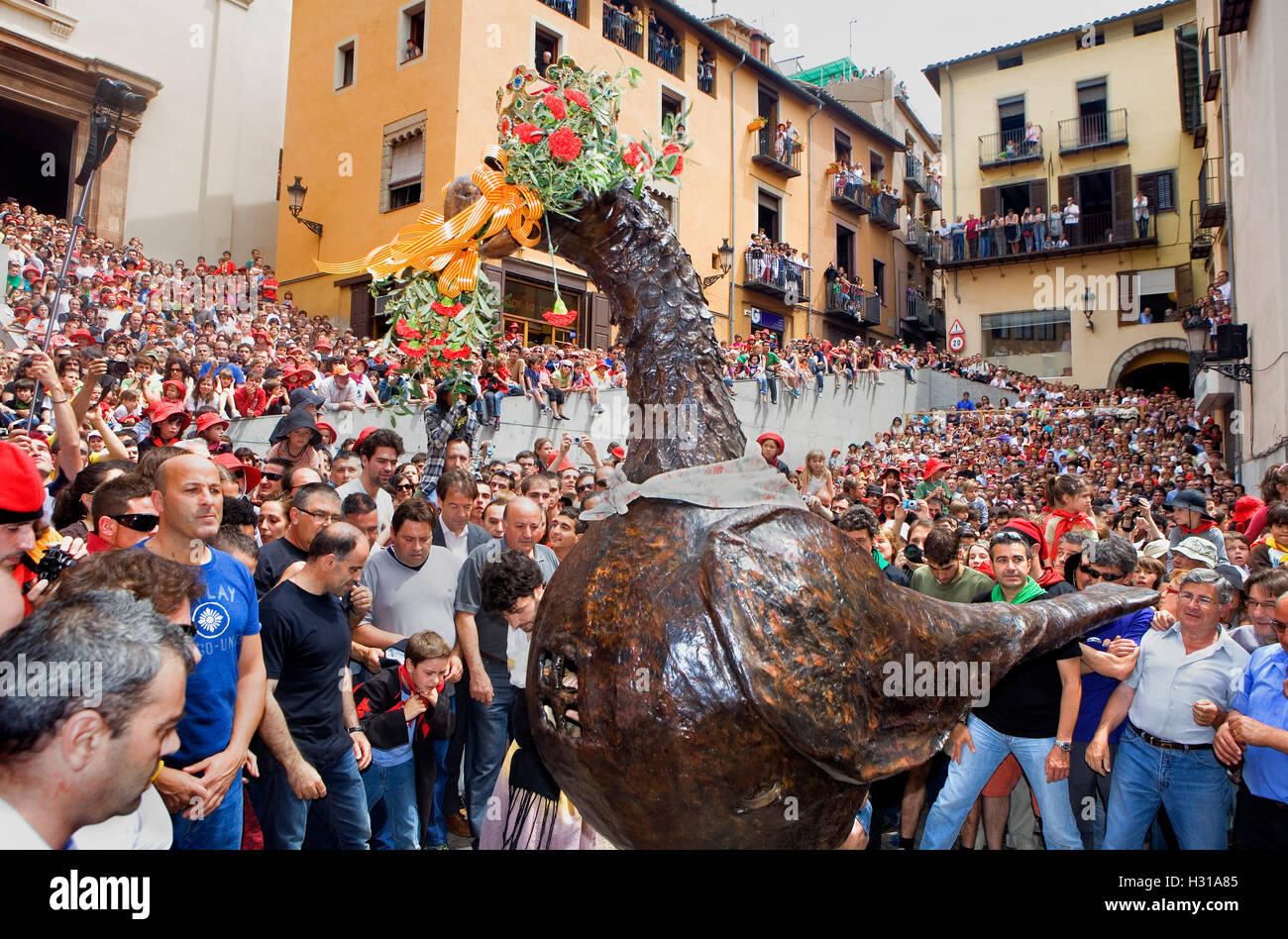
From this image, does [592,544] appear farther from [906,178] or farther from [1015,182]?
[906,178]

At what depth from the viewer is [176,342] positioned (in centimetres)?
1277

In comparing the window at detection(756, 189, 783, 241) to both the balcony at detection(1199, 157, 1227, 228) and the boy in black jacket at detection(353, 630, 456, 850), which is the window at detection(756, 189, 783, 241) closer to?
the balcony at detection(1199, 157, 1227, 228)

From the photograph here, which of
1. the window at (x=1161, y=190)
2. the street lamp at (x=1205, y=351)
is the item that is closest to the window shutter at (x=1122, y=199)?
the window at (x=1161, y=190)

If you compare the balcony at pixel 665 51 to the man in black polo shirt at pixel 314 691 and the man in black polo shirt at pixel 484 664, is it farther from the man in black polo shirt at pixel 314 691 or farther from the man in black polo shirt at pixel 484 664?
the man in black polo shirt at pixel 314 691

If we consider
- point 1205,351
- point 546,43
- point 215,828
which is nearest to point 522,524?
point 215,828

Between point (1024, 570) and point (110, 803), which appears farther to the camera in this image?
point (1024, 570)

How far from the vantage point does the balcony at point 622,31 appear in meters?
23.4

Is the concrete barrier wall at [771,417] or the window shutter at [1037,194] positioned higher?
the window shutter at [1037,194]

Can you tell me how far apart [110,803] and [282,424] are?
554cm

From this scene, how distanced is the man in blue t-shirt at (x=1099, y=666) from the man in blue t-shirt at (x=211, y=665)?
12.6ft

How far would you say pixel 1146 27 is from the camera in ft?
98.2

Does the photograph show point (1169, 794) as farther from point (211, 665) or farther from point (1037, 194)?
point (1037, 194)

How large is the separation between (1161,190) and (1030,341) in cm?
594

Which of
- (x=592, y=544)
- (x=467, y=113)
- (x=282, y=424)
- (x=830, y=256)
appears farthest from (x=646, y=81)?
(x=592, y=544)
